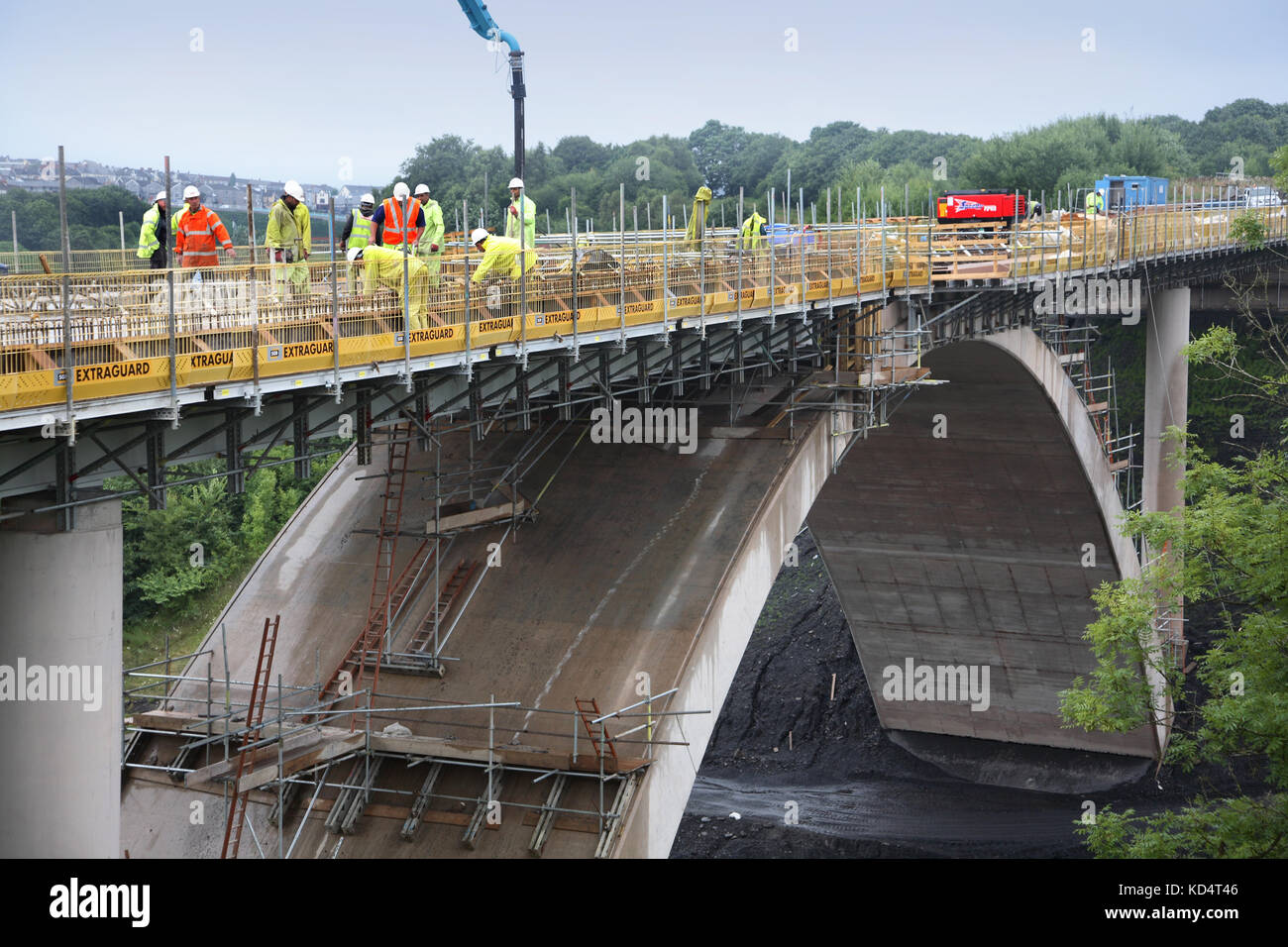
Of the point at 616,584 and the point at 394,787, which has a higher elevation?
the point at 616,584

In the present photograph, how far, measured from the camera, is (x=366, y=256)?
1678 centimetres

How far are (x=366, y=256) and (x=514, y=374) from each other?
3685mm

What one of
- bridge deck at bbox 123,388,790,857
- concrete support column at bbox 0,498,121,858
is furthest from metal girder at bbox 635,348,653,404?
concrete support column at bbox 0,498,121,858

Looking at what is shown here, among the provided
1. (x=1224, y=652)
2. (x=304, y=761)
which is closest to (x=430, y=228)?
(x=304, y=761)

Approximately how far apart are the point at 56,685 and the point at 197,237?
6.90m

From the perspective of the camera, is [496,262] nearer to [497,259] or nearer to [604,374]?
[497,259]

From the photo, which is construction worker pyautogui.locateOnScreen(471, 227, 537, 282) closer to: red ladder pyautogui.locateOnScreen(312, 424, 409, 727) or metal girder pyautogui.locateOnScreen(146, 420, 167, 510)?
red ladder pyautogui.locateOnScreen(312, 424, 409, 727)

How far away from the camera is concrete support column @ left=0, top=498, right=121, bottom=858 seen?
A: 41.4ft

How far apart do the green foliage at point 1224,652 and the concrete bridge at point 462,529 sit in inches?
221

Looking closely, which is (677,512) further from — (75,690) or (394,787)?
(75,690)
